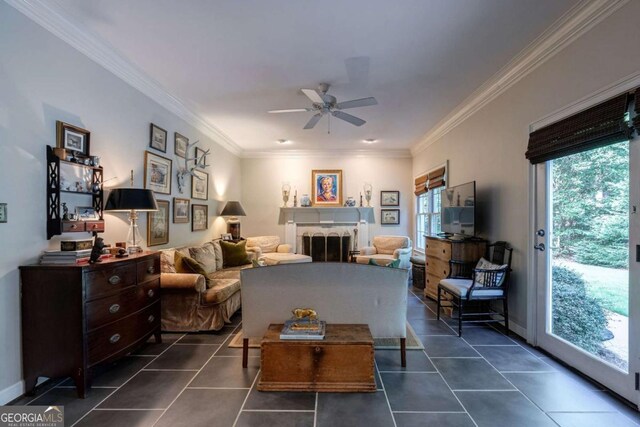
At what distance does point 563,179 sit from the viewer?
265 cm

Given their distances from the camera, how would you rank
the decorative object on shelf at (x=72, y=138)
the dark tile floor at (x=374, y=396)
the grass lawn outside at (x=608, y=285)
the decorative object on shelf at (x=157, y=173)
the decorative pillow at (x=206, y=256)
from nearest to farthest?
the dark tile floor at (x=374, y=396), the grass lawn outside at (x=608, y=285), the decorative object on shelf at (x=72, y=138), the decorative object on shelf at (x=157, y=173), the decorative pillow at (x=206, y=256)

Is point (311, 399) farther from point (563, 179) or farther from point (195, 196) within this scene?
point (195, 196)

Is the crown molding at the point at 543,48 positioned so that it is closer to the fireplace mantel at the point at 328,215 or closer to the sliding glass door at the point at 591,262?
the sliding glass door at the point at 591,262

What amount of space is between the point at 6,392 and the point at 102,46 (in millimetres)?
2780

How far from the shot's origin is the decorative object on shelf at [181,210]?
4.19 meters

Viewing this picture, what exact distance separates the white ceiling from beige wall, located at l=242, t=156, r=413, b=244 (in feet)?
9.16

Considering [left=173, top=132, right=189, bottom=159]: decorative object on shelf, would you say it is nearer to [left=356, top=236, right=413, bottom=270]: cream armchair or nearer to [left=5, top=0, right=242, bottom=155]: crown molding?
[left=5, top=0, right=242, bottom=155]: crown molding

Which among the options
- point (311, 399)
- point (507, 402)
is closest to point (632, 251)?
point (507, 402)

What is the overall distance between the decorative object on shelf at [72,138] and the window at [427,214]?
16.6 ft

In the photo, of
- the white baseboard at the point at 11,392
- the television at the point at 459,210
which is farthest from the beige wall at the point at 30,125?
the television at the point at 459,210

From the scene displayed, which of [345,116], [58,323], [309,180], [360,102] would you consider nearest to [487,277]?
[360,102]

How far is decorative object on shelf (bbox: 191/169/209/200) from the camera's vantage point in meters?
4.74

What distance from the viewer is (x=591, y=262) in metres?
2.38

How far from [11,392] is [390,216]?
6358 mm
